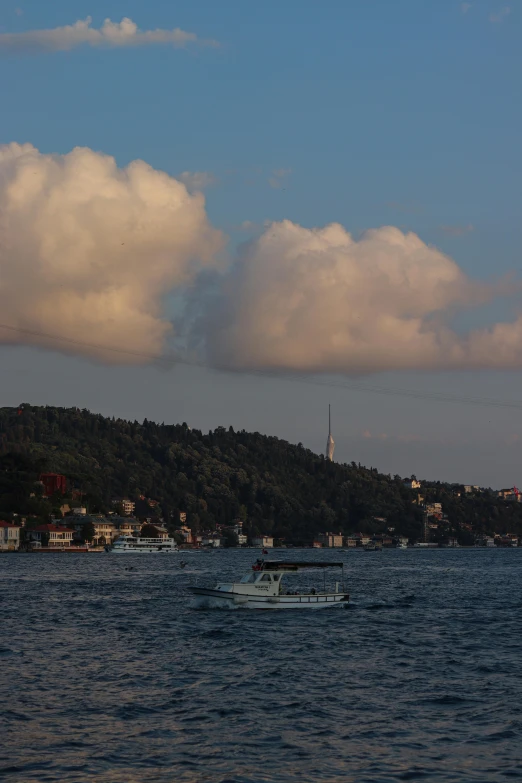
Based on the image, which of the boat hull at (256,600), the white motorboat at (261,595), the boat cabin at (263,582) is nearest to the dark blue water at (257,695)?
the boat hull at (256,600)

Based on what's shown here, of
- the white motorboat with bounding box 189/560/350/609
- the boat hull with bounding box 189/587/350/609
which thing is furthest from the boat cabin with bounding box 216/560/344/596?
the boat hull with bounding box 189/587/350/609

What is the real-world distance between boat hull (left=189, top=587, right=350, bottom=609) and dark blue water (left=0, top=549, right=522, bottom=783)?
1.06 meters

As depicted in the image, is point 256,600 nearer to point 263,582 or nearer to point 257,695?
point 263,582

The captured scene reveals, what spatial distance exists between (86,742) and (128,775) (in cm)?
525

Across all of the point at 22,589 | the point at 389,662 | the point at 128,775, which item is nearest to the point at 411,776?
the point at 128,775

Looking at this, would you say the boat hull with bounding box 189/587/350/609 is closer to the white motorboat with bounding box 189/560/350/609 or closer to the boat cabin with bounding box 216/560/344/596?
the white motorboat with bounding box 189/560/350/609

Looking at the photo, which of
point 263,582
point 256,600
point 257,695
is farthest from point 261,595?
point 257,695

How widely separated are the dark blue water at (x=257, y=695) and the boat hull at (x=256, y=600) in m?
1.06

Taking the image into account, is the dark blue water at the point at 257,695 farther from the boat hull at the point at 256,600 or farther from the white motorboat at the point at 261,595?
the white motorboat at the point at 261,595

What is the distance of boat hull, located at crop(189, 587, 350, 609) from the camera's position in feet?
313

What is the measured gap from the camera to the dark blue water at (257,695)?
37438mm

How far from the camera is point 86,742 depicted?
40250 mm

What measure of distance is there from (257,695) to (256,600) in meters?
43.6

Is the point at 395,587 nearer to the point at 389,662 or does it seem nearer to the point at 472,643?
the point at 472,643
